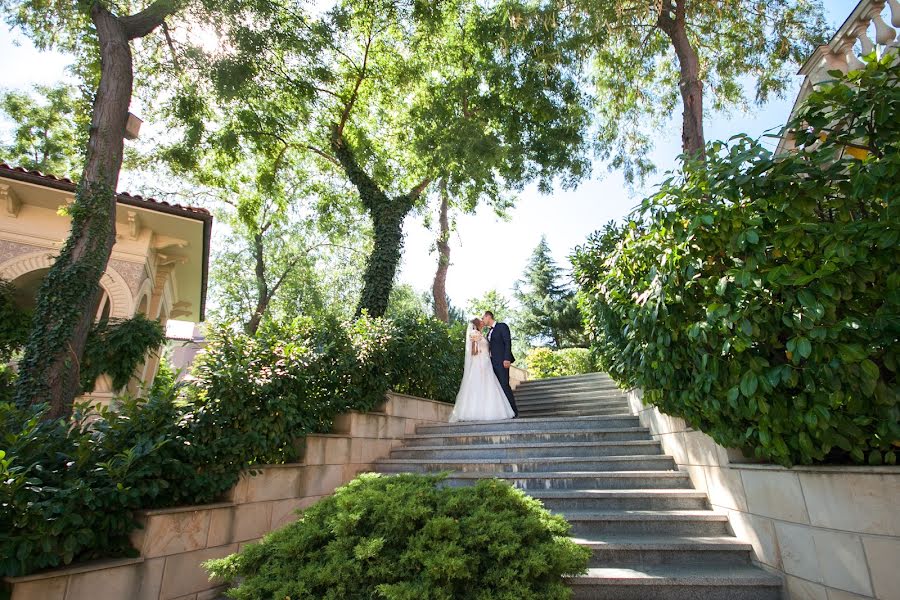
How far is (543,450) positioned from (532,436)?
495 mm

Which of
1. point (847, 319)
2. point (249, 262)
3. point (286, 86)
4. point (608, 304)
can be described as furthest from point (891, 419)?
point (249, 262)

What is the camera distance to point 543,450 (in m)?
5.53

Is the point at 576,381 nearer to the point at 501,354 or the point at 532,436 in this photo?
the point at 501,354

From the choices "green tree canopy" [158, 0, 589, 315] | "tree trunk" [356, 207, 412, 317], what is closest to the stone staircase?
"tree trunk" [356, 207, 412, 317]

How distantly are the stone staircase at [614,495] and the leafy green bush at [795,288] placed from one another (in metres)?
0.92

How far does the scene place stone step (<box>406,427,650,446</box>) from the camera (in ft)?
18.4

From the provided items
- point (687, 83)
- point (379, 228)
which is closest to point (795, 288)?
point (687, 83)

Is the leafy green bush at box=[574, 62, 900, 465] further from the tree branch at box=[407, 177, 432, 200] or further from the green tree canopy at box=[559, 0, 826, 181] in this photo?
the tree branch at box=[407, 177, 432, 200]

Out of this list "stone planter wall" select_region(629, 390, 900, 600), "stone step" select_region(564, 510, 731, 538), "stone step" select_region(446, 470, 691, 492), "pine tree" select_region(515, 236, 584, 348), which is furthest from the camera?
"pine tree" select_region(515, 236, 584, 348)

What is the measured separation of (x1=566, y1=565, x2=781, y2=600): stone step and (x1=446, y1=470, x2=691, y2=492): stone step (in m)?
1.27

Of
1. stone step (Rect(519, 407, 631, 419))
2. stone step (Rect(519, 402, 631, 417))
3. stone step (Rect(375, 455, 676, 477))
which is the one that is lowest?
stone step (Rect(375, 455, 676, 477))

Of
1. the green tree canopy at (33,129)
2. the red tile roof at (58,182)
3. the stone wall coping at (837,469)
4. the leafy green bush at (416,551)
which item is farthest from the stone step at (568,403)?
the green tree canopy at (33,129)

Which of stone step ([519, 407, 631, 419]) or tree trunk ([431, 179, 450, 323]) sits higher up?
tree trunk ([431, 179, 450, 323])

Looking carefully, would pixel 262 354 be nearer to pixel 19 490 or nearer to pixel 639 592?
pixel 19 490
